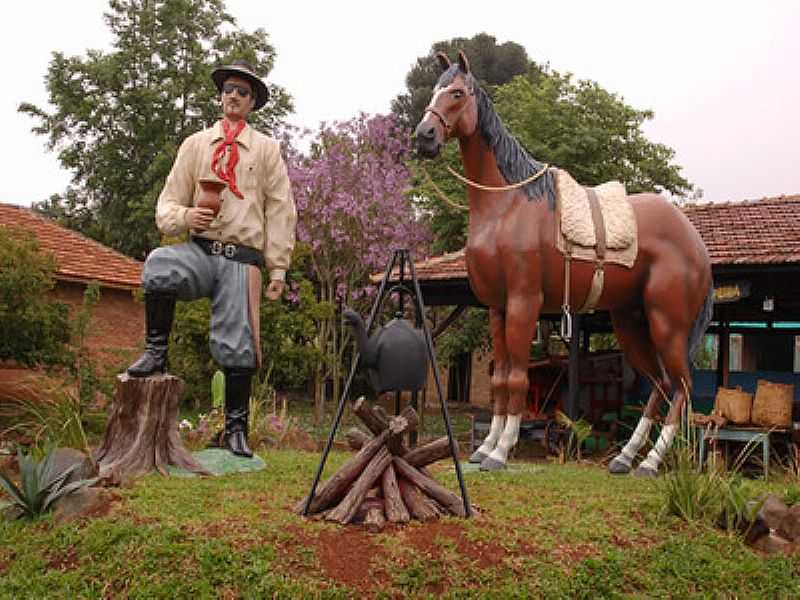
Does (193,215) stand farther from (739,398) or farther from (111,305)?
(111,305)

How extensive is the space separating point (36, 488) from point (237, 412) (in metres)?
1.65

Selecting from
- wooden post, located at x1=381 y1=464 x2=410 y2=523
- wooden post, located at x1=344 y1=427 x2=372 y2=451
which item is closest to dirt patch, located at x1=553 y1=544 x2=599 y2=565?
wooden post, located at x1=381 y1=464 x2=410 y2=523

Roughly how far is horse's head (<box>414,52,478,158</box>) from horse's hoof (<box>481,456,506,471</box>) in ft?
7.29

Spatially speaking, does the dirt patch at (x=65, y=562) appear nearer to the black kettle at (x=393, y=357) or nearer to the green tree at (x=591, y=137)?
the black kettle at (x=393, y=357)

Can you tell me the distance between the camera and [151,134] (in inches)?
802

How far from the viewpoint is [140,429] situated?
539cm

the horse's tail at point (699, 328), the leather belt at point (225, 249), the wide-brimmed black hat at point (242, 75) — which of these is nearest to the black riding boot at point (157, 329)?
the leather belt at point (225, 249)

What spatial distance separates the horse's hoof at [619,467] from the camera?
642cm

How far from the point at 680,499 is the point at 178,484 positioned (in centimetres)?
292

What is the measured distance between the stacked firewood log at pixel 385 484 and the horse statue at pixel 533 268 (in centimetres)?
159

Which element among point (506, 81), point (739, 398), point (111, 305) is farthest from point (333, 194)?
point (506, 81)

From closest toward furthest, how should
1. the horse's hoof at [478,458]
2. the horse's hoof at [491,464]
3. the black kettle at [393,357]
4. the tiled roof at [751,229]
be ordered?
1. the black kettle at [393,357]
2. the horse's hoof at [491,464]
3. the horse's hoof at [478,458]
4. the tiled roof at [751,229]

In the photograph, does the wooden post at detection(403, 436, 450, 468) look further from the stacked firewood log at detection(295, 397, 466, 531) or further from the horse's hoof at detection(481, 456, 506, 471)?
the horse's hoof at detection(481, 456, 506, 471)

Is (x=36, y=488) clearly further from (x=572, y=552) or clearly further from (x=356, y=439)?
(x=572, y=552)
